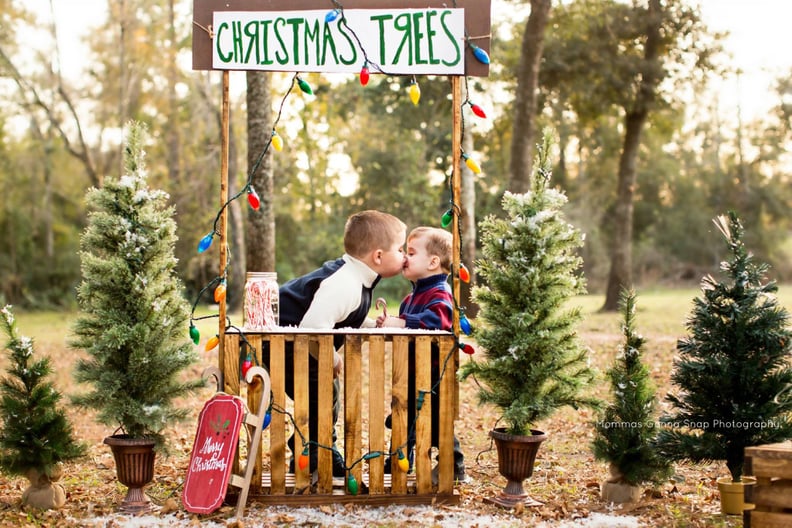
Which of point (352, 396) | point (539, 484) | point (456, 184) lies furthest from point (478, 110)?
point (539, 484)

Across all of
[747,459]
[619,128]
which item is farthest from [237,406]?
[619,128]

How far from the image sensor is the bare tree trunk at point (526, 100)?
46.7ft

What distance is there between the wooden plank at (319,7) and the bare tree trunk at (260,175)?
16.5ft

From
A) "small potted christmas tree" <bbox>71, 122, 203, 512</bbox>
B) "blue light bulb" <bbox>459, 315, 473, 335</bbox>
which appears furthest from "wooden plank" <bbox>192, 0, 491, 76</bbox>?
"blue light bulb" <bbox>459, 315, 473, 335</bbox>

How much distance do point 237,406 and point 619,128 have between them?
1445 inches

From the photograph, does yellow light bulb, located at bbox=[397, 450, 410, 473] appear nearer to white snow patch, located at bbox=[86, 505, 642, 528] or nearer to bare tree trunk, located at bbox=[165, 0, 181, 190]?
white snow patch, located at bbox=[86, 505, 642, 528]

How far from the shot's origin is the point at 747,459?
13.0 ft

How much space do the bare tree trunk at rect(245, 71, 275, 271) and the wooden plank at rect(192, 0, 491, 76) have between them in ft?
16.5

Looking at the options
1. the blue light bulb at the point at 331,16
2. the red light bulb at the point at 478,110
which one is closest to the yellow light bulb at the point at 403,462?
the red light bulb at the point at 478,110

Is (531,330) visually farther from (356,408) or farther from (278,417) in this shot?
(278,417)

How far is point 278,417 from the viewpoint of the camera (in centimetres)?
461

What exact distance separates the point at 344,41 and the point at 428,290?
155 centimetres

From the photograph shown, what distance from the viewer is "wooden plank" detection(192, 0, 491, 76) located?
4.61 m

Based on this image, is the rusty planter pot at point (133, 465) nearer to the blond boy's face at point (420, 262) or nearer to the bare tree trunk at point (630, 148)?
the blond boy's face at point (420, 262)
